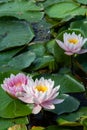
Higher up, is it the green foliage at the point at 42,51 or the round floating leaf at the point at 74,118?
the green foliage at the point at 42,51

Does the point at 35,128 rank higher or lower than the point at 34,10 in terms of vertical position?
lower

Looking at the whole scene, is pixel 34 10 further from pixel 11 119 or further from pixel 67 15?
pixel 11 119

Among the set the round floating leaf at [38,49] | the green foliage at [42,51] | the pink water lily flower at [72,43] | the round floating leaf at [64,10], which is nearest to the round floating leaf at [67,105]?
the green foliage at [42,51]

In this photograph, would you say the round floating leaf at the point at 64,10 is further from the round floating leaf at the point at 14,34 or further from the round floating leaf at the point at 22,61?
the round floating leaf at the point at 22,61

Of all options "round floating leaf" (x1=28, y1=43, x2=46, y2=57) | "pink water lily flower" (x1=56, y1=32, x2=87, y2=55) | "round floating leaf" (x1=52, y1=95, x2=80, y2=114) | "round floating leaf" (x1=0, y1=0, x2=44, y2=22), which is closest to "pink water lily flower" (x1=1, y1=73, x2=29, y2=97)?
"round floating leaf" (x1=52, y1=95, x2=80, y2=114)

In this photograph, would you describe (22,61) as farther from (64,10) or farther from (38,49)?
(64,10)

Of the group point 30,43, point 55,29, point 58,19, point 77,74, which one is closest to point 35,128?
point 77,74
